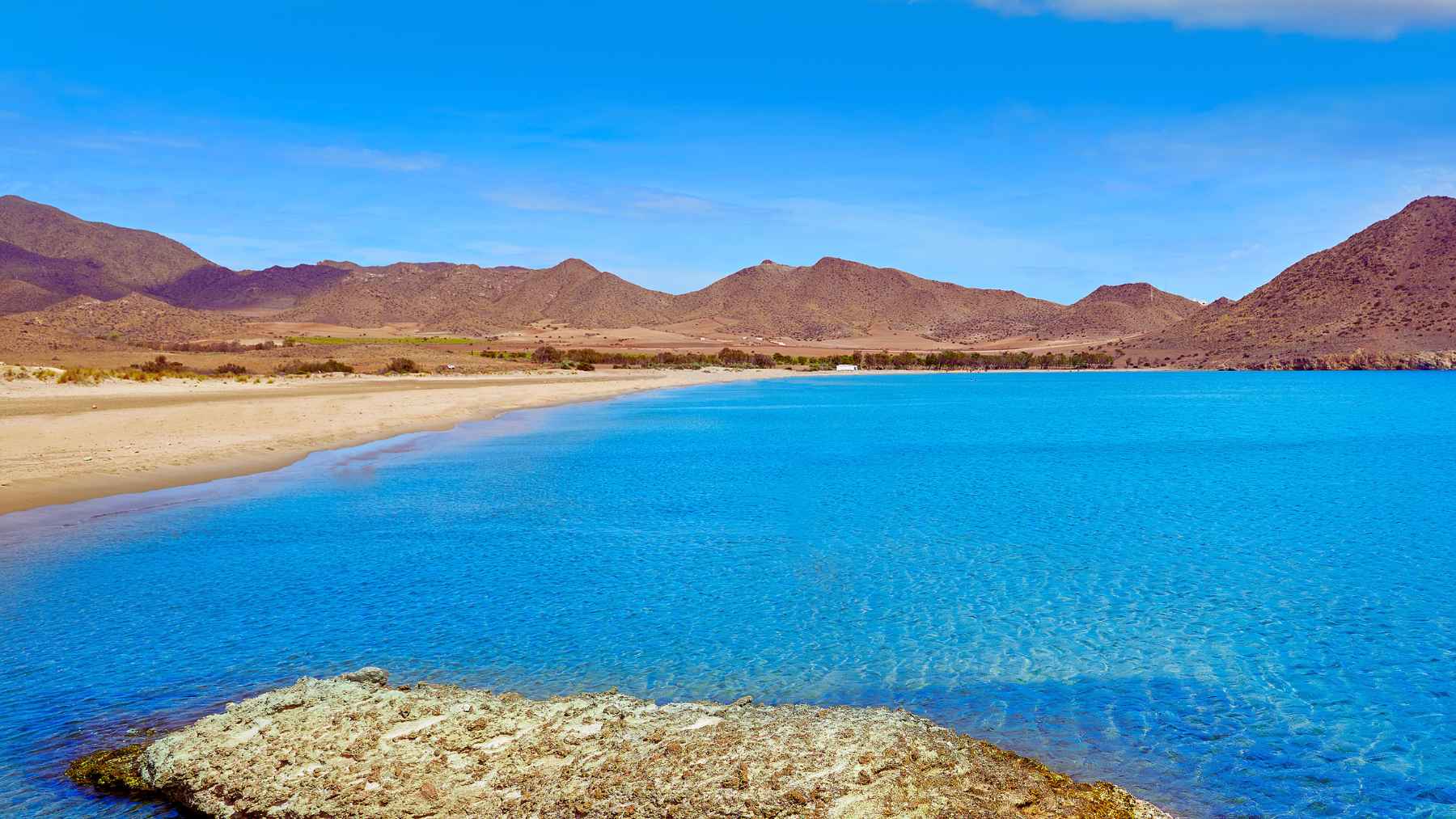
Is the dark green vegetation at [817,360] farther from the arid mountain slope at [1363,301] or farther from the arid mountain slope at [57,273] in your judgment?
the arid mountain slope at [57,273]

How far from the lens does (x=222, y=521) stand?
18.3 metres

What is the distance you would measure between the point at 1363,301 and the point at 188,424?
147m

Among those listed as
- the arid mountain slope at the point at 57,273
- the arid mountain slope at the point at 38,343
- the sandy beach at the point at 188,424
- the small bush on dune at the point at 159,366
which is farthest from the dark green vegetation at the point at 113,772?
the arid mountain slope at the point at 57,273

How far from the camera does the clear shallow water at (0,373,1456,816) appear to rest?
8.52m

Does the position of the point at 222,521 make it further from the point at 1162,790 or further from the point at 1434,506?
the point at 1434,506

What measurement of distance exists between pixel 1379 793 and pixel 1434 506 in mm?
18261

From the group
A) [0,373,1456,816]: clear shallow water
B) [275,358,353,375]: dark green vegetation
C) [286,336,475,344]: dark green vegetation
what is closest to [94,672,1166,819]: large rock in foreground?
[0,373,1456,816]: clear shallow water

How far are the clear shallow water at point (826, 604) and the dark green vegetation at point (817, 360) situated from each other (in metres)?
86.1

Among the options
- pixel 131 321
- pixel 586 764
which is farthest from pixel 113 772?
pixel 131 321

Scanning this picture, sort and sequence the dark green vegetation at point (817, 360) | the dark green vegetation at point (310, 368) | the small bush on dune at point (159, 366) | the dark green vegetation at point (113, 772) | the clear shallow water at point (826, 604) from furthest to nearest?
the dark green vegetation at point (817, 360), the dark green vegetation at point (310, 368), the small bush on dune at point (159, 366), the clear shallow water at point (826, 604), the dark green vegetation at point (113, 772)

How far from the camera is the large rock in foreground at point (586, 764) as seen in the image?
635 cm

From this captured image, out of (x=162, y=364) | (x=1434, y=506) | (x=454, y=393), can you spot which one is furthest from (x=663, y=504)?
(x=162, y=364)

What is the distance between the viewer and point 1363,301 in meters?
133

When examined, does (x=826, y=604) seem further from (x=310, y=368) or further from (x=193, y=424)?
(x=310, y=368)
